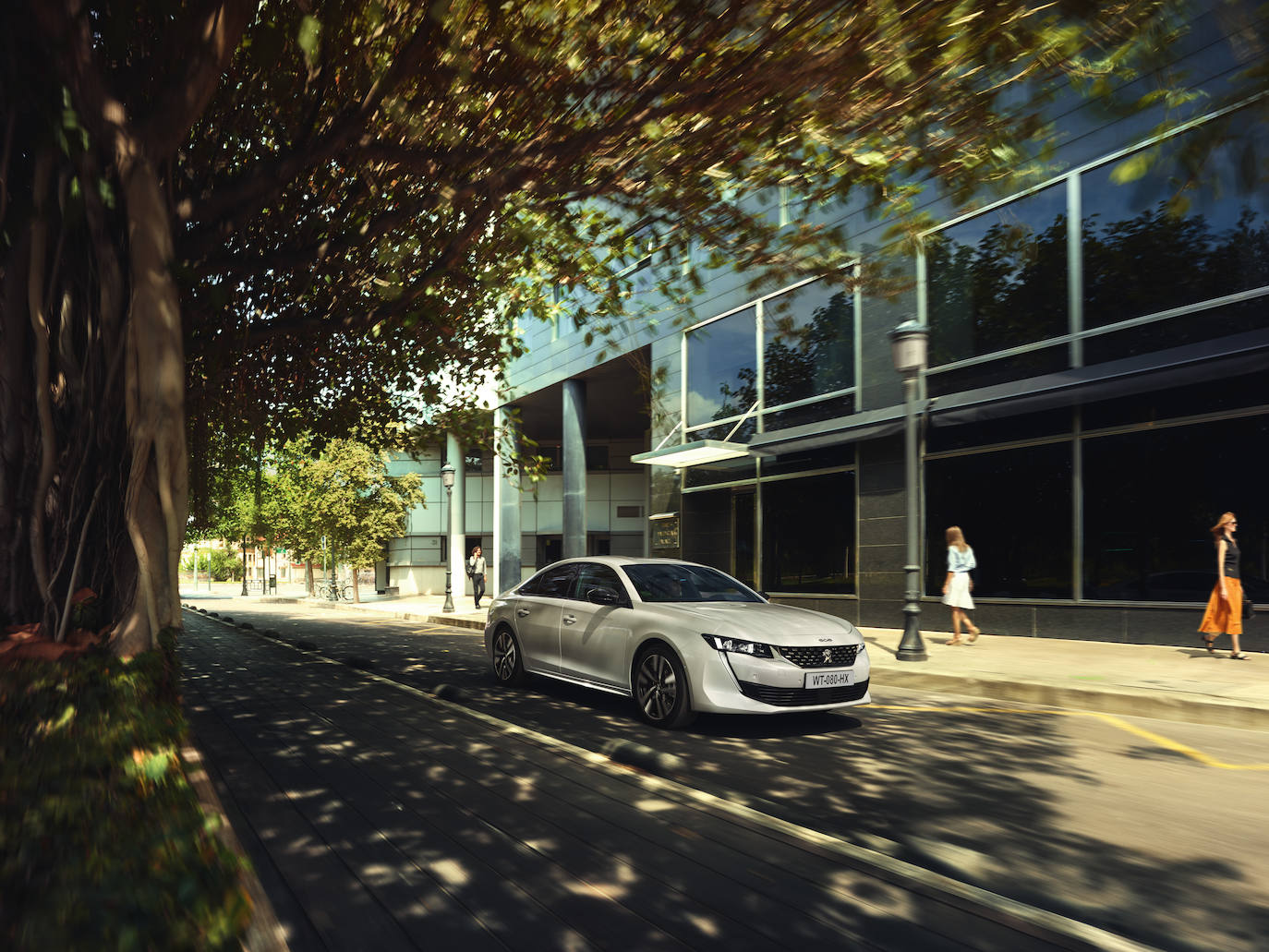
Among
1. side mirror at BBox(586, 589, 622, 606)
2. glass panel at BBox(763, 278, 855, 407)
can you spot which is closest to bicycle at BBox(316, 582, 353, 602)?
glass panel at BBox(763, 278, 855, 407)

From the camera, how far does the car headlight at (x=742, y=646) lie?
7.00 metres

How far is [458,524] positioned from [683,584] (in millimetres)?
32277

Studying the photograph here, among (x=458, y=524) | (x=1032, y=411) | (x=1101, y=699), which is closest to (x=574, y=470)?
(x=458, y=524)

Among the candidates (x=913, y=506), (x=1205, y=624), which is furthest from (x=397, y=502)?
(x=1205, y=624)

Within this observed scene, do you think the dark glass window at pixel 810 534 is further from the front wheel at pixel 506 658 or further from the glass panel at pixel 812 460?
the front wheel at pixel 506 658

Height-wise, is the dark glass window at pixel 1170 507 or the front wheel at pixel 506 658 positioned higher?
the dark glass window at pixel 1170 507

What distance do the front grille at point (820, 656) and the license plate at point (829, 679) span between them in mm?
59

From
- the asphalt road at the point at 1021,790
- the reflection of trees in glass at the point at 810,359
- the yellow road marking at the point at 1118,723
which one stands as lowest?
the yellow road marking at the point at 1118,723

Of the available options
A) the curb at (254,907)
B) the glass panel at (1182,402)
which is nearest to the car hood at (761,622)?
the curb at (254,907)

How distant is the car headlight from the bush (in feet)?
13.6

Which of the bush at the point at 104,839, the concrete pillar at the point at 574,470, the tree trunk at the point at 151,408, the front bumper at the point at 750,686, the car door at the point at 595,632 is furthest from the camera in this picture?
the concrete pillar at the point at 574,470

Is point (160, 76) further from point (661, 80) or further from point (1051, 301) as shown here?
point (1051, 301)

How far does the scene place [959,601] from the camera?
1348 cm

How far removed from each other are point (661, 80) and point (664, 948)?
574 centimetres
